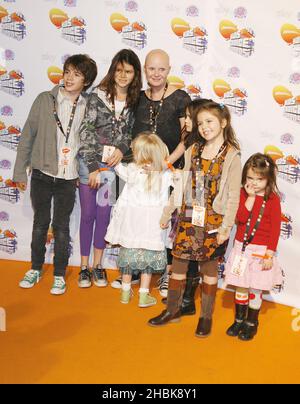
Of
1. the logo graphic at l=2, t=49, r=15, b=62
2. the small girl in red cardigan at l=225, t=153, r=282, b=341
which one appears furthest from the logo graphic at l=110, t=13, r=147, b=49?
the small girl in red cardigan at l=225, t=153, r=282, b=341

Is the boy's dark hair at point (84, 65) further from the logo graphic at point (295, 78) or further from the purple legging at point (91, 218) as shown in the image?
the logo graphic at point (295, 78)

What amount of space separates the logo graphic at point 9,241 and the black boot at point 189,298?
5.28ft

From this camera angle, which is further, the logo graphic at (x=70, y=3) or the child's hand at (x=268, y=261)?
the logo graphic at (x=70, y=3)

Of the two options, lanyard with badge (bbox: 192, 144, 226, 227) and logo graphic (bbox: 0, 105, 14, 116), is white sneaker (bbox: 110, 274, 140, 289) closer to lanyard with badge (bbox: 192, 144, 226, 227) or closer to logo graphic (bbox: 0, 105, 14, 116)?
lanyard with badge (bbox: 192, 144, 226, 227)

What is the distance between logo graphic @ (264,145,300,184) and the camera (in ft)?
12.4

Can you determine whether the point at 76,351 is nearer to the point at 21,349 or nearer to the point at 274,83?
the point at 21,349

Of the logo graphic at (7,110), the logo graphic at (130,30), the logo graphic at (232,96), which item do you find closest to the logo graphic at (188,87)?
the logo graphic at (232,96)

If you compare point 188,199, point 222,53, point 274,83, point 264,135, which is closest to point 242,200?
point 188,199

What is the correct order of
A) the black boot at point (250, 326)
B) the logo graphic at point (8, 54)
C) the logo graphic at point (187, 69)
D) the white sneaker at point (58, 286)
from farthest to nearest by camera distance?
the logo graphic at point (8, 54), the logo graphic at point (187, 69), the white sneaker at point (58, 286), the black boot at point (250, 326)

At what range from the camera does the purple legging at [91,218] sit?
3.91 meters

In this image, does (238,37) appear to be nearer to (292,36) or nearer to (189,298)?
(292,36)

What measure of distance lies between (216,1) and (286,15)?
0.51 m

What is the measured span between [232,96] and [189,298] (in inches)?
58.2

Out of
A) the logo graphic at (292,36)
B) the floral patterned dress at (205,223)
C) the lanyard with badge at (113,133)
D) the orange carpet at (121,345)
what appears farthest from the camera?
the lanyard with badge at (113,133)
